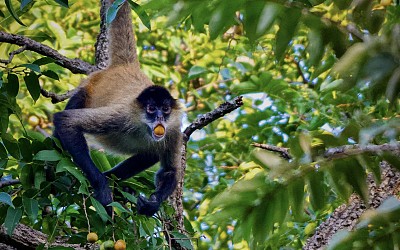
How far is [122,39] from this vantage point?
5.14m

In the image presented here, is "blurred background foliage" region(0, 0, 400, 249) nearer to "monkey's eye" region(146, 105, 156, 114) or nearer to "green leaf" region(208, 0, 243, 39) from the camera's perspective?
"green leaf" region(208, 0, 243, 39)

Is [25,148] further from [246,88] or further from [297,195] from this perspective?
[246,88]

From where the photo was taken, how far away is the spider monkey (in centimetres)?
496

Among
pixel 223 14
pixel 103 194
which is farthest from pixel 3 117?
pixel 223 14

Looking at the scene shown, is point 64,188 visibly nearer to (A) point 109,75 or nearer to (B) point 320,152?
(A) point 109,75

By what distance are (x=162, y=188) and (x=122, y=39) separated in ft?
4.22

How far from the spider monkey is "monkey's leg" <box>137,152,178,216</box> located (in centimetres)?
1

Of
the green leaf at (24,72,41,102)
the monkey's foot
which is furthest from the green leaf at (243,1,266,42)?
the monkey's foot

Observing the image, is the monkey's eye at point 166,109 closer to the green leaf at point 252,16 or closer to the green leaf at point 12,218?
the green leaf at point 12,218

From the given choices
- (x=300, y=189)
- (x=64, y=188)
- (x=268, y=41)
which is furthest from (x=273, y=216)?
(x=268, y=41)

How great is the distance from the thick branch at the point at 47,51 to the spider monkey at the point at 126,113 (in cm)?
11

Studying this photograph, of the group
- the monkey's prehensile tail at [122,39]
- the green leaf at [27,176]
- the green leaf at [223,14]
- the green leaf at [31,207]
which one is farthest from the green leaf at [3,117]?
the green leaf at [223,14]

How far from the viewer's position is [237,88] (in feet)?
19.0

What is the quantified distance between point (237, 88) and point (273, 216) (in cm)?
424
